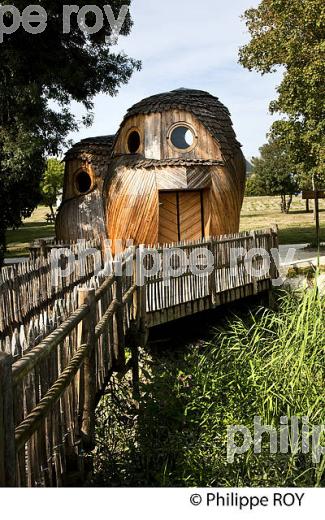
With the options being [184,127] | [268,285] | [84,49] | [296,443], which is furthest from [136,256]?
[84,49]

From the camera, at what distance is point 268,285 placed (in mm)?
14555

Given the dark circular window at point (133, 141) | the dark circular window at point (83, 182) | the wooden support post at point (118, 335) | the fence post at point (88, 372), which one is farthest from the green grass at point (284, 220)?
the fence post at point (88, 372)

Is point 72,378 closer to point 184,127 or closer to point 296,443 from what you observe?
point 296,443

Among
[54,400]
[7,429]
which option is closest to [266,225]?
[54,400]

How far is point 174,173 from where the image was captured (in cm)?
1598

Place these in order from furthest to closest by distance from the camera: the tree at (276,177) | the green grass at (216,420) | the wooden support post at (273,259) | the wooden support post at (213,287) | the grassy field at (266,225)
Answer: the tree at (276,177), the grassy field at (266,225), the wooden support post at (273,259), the wooden support post at (213,287), the green grass at (216,420)

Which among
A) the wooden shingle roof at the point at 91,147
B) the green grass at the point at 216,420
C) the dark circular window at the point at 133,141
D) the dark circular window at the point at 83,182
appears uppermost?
the wooden shingle roof at the point at 91,147

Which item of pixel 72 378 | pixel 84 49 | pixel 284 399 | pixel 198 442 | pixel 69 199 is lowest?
pixel 198 442

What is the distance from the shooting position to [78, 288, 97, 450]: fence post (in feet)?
15.4

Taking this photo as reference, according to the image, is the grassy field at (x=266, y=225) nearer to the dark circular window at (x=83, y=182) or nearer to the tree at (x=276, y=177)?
the tree at (x=276, y=177)

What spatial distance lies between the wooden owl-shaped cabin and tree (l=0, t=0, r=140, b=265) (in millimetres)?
2928

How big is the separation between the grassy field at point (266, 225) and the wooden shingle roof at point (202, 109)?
9.14m

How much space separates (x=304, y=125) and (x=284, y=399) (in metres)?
14.5

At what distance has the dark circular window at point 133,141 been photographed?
55.0 ft
